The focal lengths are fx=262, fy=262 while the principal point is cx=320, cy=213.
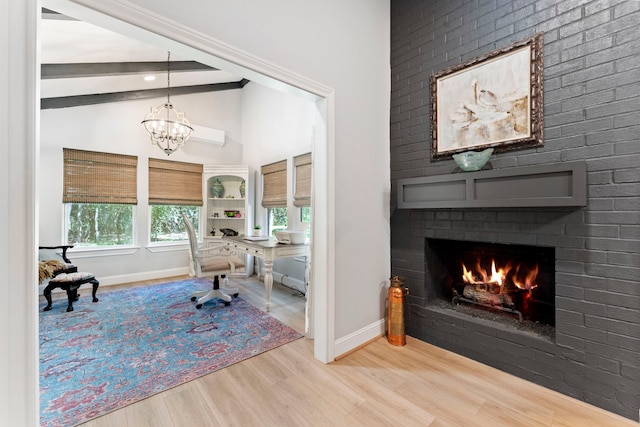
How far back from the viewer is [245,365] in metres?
2.04

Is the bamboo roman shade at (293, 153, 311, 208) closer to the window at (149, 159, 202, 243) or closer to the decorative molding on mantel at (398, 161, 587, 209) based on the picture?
the decorative molding on mantel at (398, 161, 587, 209)

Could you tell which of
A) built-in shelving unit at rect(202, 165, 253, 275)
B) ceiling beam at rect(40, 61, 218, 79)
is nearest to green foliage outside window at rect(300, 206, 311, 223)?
built-in shelving unit at rect(202, 165, 253, 275)

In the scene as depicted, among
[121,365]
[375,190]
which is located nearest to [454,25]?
[375,190]

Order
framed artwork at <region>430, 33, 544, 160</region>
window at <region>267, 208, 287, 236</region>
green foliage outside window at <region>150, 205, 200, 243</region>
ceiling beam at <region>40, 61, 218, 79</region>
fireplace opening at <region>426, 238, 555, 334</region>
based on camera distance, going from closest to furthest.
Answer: framed artwork at <region>430, 33, 544, 160</region> < fireplace opening at <region>426, 238, 555, 334</region> < ceiling beam at <region>40, 61, 218, 79</region> < window at <region>267, 208, 287, 236</region> < green foliage outside window at <region>150, 205, 200, 243</region>

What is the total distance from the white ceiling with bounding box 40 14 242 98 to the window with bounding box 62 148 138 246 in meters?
0.94

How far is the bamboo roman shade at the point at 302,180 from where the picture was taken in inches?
154

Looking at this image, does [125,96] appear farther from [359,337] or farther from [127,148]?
A: [359,337]

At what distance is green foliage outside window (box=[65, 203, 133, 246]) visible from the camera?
4020 mm

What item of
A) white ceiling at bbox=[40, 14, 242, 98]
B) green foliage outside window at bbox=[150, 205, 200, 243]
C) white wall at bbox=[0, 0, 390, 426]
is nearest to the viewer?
white wall at bbox=[0, 0, 390, 426]

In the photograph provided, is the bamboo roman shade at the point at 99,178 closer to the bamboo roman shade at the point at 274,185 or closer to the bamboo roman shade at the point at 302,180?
the bamboo roman shade at the point at 274,185

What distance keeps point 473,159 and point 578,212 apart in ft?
2.30

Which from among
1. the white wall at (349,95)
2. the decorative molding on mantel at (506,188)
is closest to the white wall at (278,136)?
the white wall at (349,95)

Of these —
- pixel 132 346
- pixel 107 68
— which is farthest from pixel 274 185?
pixel 132 346

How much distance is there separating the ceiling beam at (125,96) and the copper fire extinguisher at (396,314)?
4876mm
